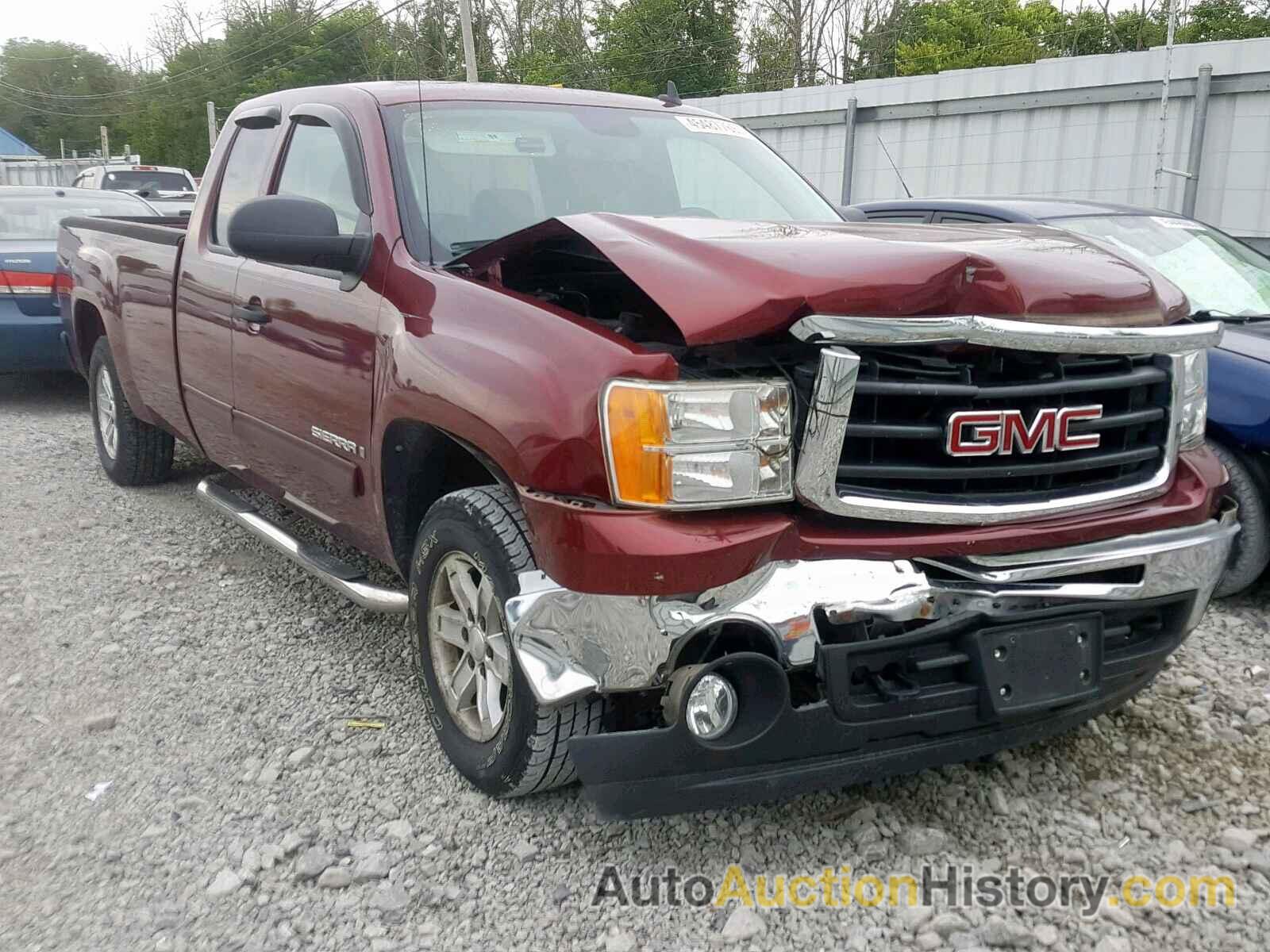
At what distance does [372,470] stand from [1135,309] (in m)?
2.02

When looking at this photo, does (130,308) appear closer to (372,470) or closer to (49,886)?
(372,470)

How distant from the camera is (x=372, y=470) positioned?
3.33m

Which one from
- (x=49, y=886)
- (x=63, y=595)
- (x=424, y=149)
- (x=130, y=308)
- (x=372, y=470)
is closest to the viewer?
(x=49, y=886)

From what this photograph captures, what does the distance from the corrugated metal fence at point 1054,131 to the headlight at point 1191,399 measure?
8866 millimetres

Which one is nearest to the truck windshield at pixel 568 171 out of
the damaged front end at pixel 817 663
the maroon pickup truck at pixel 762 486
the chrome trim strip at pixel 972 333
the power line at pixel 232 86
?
the maroon pickup truck at pixel 762 486

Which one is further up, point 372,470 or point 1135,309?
point 1135,309

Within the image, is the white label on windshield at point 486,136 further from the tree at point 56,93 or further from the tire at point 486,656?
the tree at point 56,93

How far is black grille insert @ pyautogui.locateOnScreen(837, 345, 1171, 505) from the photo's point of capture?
2477mm

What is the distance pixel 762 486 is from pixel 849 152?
12.3 metres

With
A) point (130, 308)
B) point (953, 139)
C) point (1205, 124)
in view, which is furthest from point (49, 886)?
point (953, 139)

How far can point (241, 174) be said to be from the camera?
454cm

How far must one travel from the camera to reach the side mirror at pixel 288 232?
10.5ft

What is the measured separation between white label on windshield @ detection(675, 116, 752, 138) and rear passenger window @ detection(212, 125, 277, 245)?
4.88 ft

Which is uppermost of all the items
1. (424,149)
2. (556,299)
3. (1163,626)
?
(424,149)
